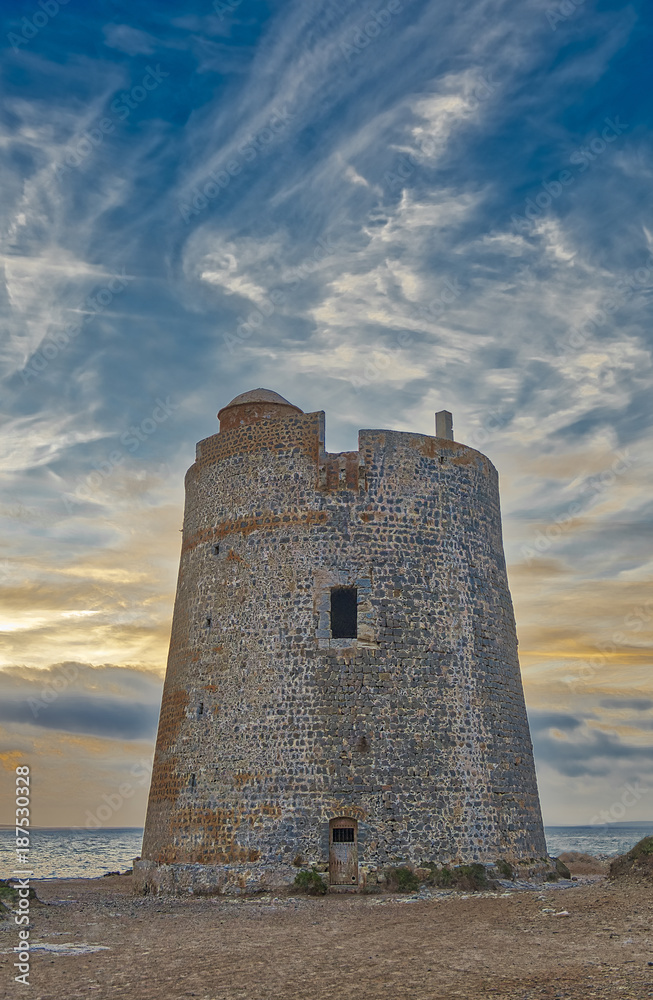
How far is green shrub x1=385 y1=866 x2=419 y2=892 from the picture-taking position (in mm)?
16891

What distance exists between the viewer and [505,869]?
1811 centimetres

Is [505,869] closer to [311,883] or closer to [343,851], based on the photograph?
[343,851]

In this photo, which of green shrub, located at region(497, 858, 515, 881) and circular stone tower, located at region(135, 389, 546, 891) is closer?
circular stone tower, located at region(135, 389, 546, 891)

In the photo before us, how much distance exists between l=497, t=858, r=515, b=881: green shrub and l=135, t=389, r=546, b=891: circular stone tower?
0.68 feet

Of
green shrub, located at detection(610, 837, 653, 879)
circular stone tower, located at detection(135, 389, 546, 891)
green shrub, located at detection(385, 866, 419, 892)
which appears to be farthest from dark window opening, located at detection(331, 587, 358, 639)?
green shrub, located at detection(610, 837, 653, 879)

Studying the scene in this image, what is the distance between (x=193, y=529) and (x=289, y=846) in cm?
797

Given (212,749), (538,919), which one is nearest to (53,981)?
(538,919)

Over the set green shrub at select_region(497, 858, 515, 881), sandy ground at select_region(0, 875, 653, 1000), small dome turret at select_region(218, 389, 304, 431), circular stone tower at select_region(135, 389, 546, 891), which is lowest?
sandy ground at select_region(0, 875, 653, 1000)

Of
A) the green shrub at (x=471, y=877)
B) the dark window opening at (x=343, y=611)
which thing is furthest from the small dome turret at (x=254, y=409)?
the green shrub at (x=471, y=877)

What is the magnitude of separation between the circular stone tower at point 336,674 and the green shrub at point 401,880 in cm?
30

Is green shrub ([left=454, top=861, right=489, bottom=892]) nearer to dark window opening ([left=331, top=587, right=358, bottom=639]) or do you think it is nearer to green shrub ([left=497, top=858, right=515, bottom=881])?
green shrub ([left=497, top=858, right=515, bottom=881])

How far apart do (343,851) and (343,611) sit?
4897 mm

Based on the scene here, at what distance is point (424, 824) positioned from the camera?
17641mm

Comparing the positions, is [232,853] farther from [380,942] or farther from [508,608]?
[508,608]
